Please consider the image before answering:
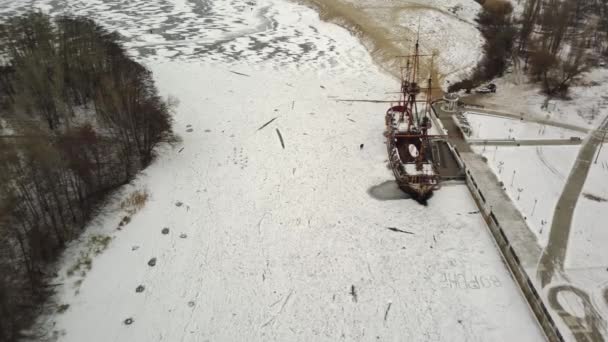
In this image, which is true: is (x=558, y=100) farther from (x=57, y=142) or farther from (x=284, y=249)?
(x=57, y=142)

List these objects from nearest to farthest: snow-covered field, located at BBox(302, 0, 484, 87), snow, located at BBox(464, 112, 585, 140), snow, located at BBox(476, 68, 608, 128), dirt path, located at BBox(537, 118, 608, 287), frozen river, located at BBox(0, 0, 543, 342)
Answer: frozen river, located at BBox(0, 0, 543, 342) → dirt path, located at BBox(537, 118, 608, 287) → snow, located at BBox(464, 112, 585, 140) → snow, located at BBox(476, 68, 608, 128) → snow-covered field, located at BBox(302, 0, 484, 87)

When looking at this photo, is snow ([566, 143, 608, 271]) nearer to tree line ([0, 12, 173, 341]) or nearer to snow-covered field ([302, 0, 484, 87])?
snow-covered field ([302, 0, 484, 87])

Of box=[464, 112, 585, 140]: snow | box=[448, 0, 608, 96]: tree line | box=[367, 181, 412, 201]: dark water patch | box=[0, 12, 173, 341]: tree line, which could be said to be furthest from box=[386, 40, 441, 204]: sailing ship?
box=[0, 12, 173, 341]: tree line

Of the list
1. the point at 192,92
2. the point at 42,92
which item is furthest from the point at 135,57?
the point at 42,92

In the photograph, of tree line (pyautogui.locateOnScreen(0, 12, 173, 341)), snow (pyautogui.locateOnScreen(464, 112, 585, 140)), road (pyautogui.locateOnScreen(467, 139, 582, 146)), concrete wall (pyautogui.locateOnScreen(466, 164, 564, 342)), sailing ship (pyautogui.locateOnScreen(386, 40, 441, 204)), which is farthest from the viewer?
snow (pyautogui.locateOnScreen(464, 112, 585, 140))

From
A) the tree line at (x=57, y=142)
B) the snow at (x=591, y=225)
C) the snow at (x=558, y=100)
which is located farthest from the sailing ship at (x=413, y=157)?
the tree line at (x=57, y=142)

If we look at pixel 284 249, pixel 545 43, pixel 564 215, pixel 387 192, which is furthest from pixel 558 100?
pixel 284 249

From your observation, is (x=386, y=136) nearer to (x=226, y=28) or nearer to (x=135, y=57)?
(x=135, y=57)
